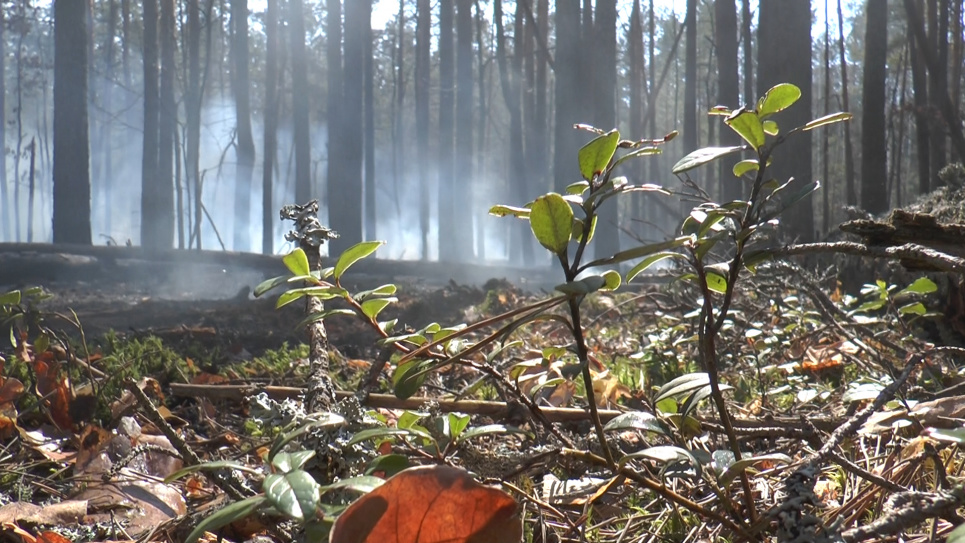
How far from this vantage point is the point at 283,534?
40.8 inches

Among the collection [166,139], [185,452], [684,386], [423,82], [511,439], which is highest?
[423,82]

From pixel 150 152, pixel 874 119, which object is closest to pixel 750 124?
pixel 874 119

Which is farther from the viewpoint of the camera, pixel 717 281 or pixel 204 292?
pixel 204 292

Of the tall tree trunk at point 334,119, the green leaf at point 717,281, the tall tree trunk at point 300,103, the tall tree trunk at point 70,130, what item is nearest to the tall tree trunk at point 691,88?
the tall tree trunk at point 334,119

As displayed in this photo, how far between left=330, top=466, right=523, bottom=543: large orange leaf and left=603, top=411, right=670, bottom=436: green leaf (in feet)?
0.63

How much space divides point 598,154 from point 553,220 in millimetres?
98

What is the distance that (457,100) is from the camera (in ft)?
97.8

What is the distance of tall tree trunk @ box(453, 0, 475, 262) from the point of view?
23.8 m

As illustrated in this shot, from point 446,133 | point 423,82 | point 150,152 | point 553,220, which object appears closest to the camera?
point 553,220

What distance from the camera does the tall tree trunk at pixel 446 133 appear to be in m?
26.2

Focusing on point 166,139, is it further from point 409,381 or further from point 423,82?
point 409,381

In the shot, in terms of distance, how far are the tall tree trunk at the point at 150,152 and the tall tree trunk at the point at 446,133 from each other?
8760 mm

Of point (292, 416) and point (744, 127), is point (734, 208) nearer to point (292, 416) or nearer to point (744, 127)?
point (744, 127)

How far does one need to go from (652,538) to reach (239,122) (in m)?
28.5
